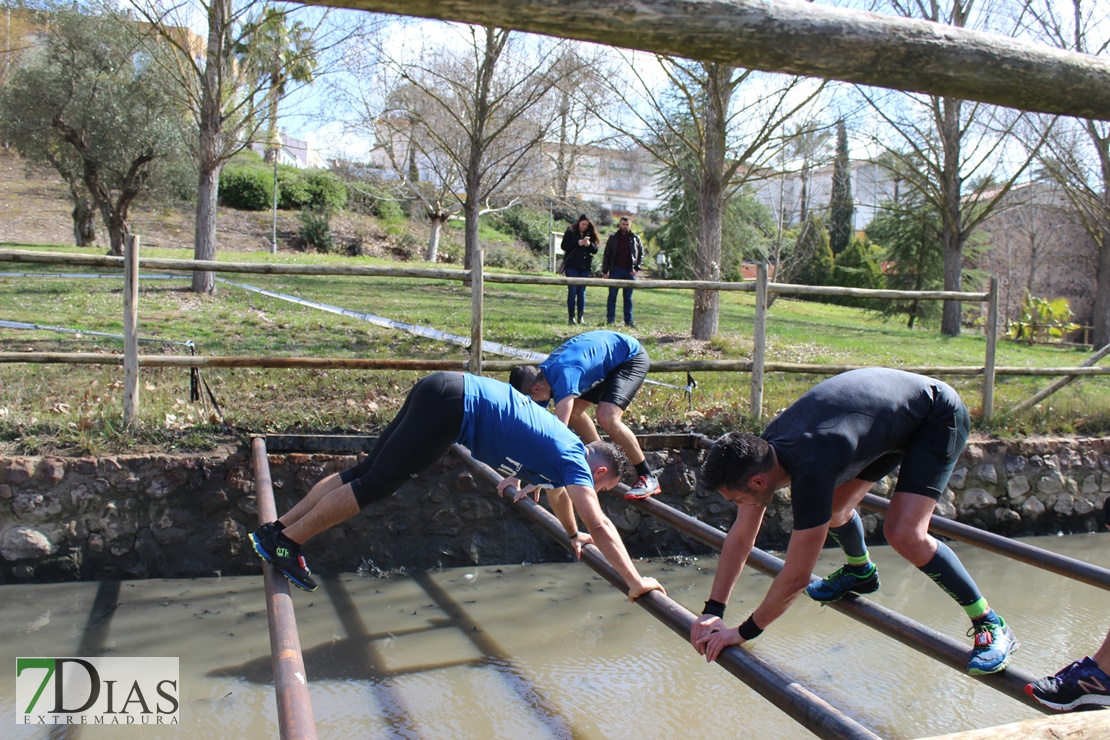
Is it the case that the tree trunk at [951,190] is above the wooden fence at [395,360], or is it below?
above

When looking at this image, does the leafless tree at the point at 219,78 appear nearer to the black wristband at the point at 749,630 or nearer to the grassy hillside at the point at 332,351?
the grassy hillside at the point at 332,351

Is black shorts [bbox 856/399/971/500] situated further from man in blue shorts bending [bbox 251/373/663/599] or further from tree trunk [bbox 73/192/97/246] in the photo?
tree trunk [bbox 73/192/97/246]

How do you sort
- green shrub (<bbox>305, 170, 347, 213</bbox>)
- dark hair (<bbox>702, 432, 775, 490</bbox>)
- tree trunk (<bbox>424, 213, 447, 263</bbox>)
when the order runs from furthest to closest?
green shrub (<bbox>305, 170, 347, 213</bbox>) → tree trunk (<bbox>424, 213, 447, 263</bbox>) → dark hair (<bbox>702, 432, 775, 490</bbox>)

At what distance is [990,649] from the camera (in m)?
3.36

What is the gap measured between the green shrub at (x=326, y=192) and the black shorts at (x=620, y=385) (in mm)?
26420

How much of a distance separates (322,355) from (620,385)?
407cm

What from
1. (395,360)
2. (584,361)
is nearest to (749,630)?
(584,361)

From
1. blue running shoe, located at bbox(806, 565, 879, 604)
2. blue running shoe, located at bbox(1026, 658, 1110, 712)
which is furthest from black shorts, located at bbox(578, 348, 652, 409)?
blue running shoe, located at bbox(1026, 658, 1110, 712)

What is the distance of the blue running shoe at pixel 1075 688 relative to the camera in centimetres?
302

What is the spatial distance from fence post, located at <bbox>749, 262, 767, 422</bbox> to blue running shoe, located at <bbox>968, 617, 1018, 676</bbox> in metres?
4.31

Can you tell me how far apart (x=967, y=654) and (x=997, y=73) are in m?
2.54

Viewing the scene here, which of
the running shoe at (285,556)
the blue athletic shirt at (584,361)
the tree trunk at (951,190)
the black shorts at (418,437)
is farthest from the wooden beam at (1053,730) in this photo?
the tree trunk at (951,190)

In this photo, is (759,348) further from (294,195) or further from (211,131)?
(294,195)

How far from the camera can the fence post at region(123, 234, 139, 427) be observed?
6.26 m
